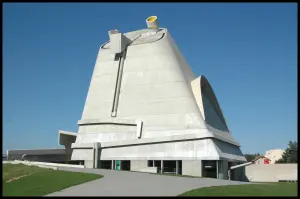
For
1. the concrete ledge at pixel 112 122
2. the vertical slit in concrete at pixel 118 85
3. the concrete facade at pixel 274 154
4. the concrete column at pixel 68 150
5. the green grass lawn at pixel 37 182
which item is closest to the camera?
the green grass lawn at pixel 37 182

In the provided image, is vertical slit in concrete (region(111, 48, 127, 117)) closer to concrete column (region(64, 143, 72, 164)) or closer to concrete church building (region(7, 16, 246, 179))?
concrete church building (region(7, 16, 246, 179))

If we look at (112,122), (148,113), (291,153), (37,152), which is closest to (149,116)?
(148,113)

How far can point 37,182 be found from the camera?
20328 mm

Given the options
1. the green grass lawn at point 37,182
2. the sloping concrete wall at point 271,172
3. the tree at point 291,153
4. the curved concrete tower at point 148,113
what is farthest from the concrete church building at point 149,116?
the tree at point 291,153

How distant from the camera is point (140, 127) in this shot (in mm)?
40094

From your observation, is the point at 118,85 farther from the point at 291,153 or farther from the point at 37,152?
the point at 291,153

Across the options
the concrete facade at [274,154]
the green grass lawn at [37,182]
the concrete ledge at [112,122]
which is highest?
the concrete ledge at [112,122]

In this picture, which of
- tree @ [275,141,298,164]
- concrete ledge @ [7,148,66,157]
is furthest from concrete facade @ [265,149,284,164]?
concrete ledge @ [7,148,66,157]

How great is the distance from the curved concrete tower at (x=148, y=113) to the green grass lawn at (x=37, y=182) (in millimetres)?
14915

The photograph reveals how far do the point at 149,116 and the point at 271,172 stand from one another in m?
22.8

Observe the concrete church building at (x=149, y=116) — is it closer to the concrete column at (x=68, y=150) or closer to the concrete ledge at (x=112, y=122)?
the concrete ledge at (x=112, y=122)

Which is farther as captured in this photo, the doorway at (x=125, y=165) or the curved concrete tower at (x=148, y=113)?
the doorway at (x=125, y=165)

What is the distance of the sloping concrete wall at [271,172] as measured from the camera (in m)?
51.1

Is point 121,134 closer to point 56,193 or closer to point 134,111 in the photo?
point 134,111
